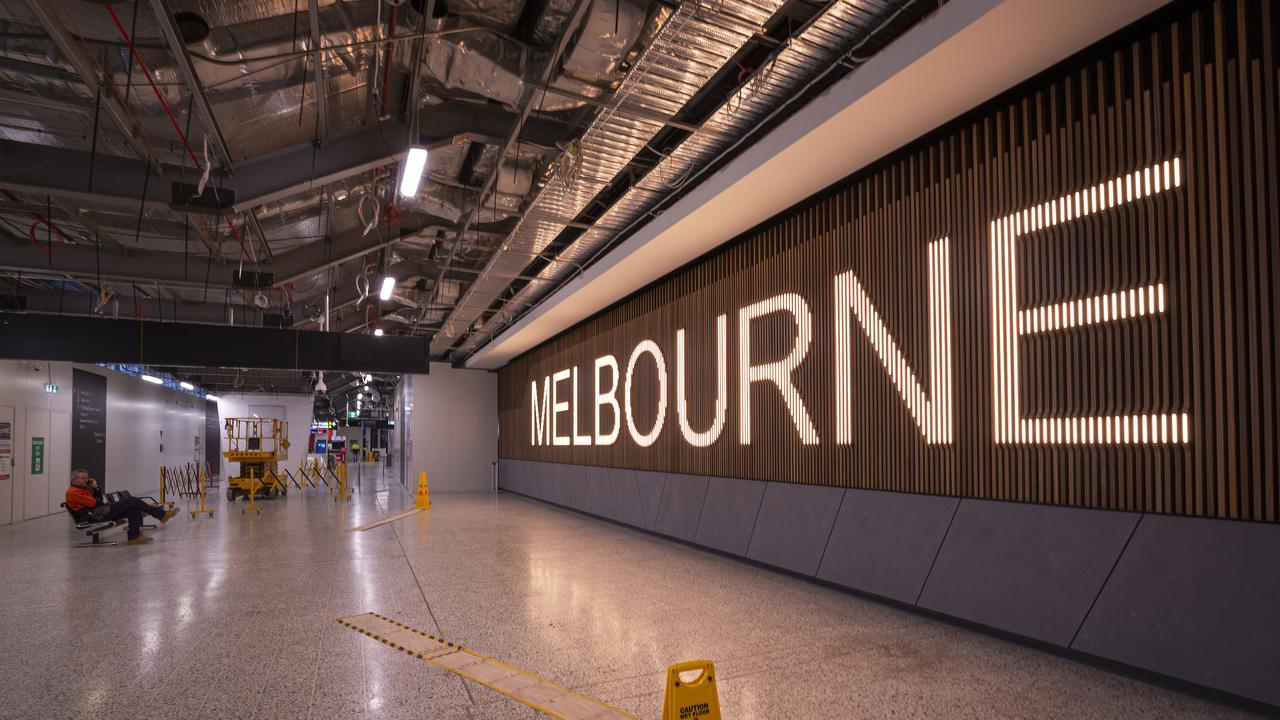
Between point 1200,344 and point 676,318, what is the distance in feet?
20.1

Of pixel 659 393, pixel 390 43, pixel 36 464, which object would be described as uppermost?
pixel 390 43

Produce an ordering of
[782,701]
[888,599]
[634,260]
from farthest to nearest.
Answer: [634,260], [888,599], [782,701]

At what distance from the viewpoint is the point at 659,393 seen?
31.5ft

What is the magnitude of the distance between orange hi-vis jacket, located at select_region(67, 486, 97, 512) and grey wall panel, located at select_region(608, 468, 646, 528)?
23.3ft

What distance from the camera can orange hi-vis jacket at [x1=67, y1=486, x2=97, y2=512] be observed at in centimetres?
929

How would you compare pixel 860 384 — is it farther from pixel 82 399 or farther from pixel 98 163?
pixel 82 399

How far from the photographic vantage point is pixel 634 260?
857cm

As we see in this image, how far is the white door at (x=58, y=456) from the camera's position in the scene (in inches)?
522

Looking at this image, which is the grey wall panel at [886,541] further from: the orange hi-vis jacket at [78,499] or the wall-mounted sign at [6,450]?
the wall-mounted sign at [6,450]

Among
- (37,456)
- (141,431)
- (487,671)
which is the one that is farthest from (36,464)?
(487,671)

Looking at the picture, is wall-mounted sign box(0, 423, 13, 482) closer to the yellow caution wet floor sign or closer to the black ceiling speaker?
the black ceiling speaker

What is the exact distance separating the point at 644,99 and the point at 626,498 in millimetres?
6621

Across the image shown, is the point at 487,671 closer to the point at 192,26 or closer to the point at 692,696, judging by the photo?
the point at 692,696

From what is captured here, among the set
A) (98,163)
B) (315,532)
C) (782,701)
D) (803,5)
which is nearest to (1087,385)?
(782,701)
